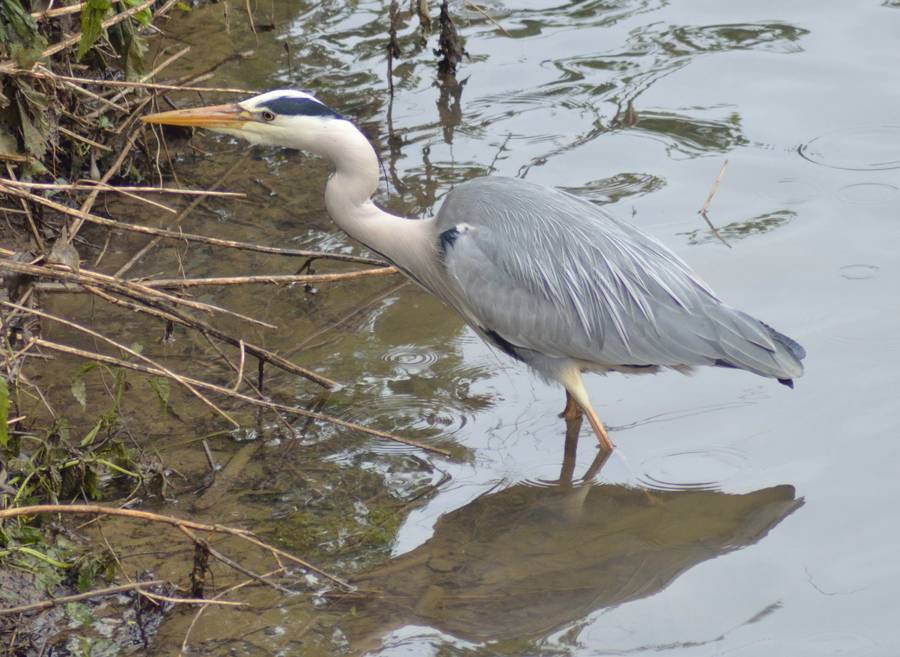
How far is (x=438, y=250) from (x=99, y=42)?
1.84 meters

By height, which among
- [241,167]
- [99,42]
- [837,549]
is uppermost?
[99,42]

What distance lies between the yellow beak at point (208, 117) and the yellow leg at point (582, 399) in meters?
1.60

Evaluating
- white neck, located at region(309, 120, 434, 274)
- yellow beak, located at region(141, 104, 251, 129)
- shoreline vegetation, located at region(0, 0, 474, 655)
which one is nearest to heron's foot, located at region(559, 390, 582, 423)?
shoreline vegetation, located at region(0, 0, 474, 655)

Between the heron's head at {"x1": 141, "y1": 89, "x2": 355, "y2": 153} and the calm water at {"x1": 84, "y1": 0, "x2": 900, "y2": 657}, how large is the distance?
101 centimetres

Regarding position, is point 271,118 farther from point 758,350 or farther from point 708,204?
point 708,204

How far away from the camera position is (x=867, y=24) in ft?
25.6

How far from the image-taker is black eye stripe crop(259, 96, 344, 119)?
189 inches

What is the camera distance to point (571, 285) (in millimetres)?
4914

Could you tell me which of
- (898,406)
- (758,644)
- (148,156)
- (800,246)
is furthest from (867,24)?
(758,644)

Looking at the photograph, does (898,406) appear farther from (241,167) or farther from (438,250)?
(241,167)

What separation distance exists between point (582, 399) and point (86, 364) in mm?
1913

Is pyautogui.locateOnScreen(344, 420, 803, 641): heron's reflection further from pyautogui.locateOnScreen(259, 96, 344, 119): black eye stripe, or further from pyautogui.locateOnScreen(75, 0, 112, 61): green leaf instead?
pyautogui.locateOnScreen(75, 0, 112, 61): green leaf

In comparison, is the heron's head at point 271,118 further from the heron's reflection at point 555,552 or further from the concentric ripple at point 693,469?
the concentric ripple at point 693,469

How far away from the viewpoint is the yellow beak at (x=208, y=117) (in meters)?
4.76
